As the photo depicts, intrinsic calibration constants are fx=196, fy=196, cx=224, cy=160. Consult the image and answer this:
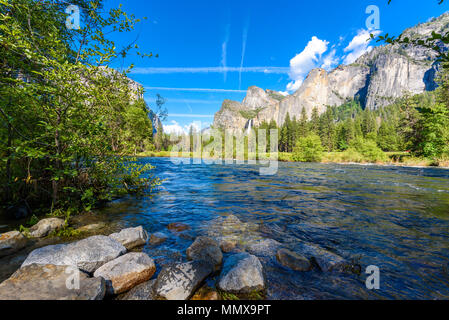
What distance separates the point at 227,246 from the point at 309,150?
5225 centimetres

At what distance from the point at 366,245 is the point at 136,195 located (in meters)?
9.85

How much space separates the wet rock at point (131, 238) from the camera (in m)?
5.30

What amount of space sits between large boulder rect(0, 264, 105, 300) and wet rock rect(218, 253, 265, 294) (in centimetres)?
219

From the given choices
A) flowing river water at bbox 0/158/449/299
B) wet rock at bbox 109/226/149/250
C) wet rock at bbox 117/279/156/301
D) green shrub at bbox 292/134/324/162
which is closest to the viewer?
wet rock at bbox 117/279/156/301

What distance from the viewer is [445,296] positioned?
11.9 ft

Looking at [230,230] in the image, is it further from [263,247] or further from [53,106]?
[53,106]

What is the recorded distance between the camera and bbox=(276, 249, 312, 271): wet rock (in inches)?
177

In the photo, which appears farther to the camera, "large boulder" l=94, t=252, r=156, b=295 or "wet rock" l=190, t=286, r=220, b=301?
"large boulder" l=94, t=252, r=156, b=295

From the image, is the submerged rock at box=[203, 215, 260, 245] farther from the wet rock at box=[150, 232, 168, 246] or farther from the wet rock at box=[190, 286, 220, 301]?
the wet rock at box=[190, 286, 220, 301]

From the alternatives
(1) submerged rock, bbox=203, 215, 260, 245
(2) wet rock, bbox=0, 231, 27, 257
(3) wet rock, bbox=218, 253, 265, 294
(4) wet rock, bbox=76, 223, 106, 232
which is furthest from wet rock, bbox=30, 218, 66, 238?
(3) wet rock, bbox=218, 253, 265, 294

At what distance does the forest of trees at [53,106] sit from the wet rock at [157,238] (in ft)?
8.31

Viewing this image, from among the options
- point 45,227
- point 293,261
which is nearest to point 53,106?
point 45,227
